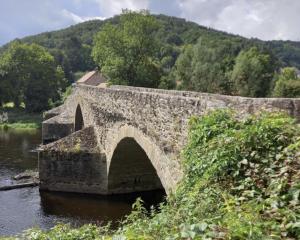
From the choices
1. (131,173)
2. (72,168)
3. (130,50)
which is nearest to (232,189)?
(131,173)

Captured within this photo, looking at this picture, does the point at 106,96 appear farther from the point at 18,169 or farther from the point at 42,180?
the point at 18,169

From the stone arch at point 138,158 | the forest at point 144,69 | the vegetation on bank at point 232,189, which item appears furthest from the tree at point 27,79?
the vegetation on bank at point 232,189

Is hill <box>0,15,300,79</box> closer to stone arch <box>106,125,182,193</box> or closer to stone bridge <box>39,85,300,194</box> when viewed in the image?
stone bridge <box>39,85,300,194</box>

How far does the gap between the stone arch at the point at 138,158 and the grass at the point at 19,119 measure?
32473mm

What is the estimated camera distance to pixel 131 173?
22734mm

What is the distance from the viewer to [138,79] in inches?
1822

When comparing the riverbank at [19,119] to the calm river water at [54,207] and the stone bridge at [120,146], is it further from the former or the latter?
the calm river water at [54,207]

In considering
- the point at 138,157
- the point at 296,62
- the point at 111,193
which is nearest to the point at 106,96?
the point at 138,157

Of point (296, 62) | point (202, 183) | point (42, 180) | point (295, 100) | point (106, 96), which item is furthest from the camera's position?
point (296, 62)

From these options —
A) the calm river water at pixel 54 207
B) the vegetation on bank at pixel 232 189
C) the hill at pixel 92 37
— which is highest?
the hill at pixel 92 37

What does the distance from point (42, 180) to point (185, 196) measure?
16133mm

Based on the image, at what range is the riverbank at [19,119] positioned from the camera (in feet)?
173

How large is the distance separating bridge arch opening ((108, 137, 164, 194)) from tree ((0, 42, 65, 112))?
42.7 metres

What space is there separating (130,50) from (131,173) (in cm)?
2540
